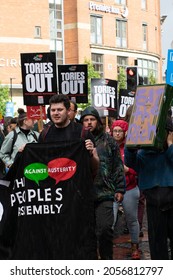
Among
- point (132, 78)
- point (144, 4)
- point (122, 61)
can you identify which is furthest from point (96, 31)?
point (132, 78)

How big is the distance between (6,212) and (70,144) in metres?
0.97

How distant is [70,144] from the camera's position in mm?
5910

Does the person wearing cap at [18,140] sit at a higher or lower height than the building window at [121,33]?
lower

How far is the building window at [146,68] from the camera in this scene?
228 feet

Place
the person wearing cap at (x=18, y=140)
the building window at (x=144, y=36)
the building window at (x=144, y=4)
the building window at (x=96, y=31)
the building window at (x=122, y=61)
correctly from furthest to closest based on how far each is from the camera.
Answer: the building window at (x=144, y=4)
the building window at (x=144, y=36)
the building window at (x=122, y=61)
the building window at (x=96, y=31)
the person wearing cap at (x=18, y=140)

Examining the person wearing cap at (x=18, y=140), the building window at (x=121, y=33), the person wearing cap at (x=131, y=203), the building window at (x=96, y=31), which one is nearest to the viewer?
the person wearing cap at (x=131, y=203)

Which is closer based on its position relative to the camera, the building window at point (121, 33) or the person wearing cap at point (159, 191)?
the person wearing cap at point (159, 191)

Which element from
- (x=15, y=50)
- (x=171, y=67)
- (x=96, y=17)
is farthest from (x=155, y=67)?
(x=171, y=67)

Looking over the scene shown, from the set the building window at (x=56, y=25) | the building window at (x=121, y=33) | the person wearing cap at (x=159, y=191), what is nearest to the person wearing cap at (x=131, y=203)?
the person wearing cap at (x=159, y=191)

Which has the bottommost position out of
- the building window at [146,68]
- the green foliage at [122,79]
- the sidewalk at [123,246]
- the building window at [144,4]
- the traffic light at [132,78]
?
the sidewalk at [123,246]

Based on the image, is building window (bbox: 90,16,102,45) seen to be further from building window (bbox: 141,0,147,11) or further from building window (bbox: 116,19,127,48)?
building window (bbox: 141,0,147,11)

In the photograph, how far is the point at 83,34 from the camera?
6450 cm

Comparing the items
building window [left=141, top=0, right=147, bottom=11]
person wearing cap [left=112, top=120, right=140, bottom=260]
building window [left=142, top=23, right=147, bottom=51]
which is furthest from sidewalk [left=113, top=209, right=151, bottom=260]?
building window [left=141, top=0, right=147, bottom=11]

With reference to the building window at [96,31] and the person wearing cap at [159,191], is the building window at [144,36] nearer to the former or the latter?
the building window at [96,31]
